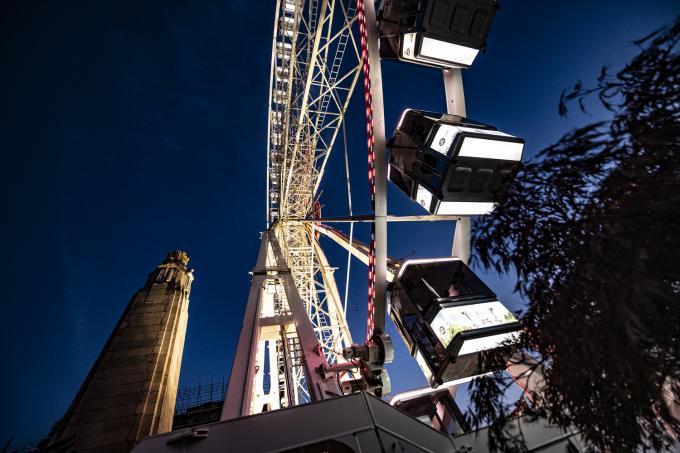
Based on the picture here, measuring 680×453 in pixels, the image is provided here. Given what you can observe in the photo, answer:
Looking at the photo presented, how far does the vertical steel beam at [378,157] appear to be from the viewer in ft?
17.9

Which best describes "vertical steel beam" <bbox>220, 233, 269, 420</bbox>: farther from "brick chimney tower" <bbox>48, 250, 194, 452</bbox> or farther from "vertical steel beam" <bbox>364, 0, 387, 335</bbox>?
"brick chimney tower" <bbox>48, 250, 194, 452</bbox>

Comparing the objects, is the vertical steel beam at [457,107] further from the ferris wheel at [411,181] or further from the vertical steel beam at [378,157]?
the vertical steel beam at [378,157]

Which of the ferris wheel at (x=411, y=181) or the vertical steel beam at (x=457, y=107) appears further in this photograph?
the vertical steel beam at (x=457, y=107)

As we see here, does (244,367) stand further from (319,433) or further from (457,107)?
(457,107)

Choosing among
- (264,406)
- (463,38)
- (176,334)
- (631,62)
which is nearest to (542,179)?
(631,62)

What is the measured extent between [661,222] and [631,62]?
66.4 inches

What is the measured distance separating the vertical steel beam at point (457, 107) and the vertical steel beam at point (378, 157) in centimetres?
194

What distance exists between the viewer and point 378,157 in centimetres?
562

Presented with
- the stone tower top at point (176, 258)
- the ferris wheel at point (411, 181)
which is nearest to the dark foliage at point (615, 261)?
the ferris wheel at point (411, 181)

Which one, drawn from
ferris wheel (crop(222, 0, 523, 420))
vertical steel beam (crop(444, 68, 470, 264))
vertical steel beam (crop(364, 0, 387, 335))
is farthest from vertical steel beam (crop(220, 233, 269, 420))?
vertical steel beam (crop(444, 68, 470, 264))

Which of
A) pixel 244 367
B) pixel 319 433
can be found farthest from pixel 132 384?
pixel 319 433

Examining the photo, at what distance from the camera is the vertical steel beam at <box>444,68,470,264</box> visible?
631 centimetres

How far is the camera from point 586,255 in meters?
2.87

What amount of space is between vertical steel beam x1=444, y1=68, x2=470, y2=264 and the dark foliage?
9.88 ft
